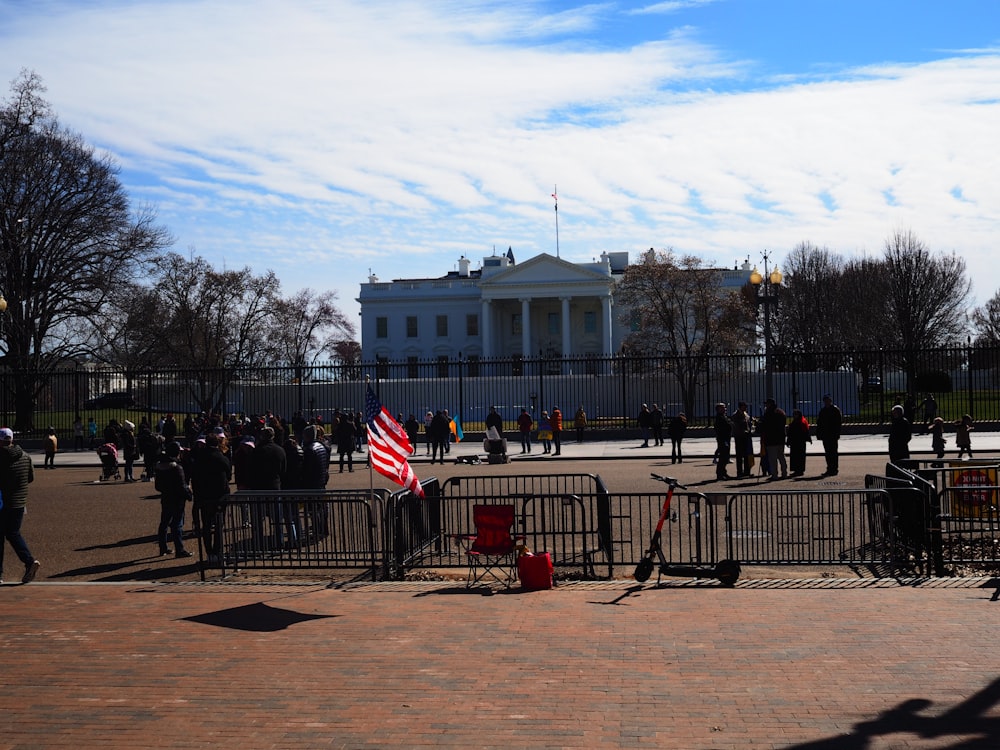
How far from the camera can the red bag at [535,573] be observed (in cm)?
1080

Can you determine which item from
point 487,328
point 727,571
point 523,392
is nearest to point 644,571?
point 727,571

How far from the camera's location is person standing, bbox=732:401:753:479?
2325 cm

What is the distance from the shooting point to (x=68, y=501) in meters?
22.2

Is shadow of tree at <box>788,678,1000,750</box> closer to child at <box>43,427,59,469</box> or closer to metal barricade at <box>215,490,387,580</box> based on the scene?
metal barricade at <box>215,490,387,580</box>

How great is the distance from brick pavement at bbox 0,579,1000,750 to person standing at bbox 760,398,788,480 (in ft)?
39.6

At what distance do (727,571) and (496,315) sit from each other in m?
83.1

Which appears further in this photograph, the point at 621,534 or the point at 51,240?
the point at 51,240

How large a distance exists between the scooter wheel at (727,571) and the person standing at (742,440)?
1270 cm

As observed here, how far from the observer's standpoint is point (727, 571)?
10.6m

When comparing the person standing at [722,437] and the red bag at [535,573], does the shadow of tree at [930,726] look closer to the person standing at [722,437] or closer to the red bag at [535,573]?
the red bag at [535,573]

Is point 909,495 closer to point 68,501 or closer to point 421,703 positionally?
point 421,703

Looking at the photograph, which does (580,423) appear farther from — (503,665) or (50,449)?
(503,665)

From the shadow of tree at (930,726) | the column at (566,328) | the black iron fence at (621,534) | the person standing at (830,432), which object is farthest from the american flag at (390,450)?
the column at (566,328)

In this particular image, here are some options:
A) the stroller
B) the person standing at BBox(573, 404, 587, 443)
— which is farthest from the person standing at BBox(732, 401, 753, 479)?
the stroller
